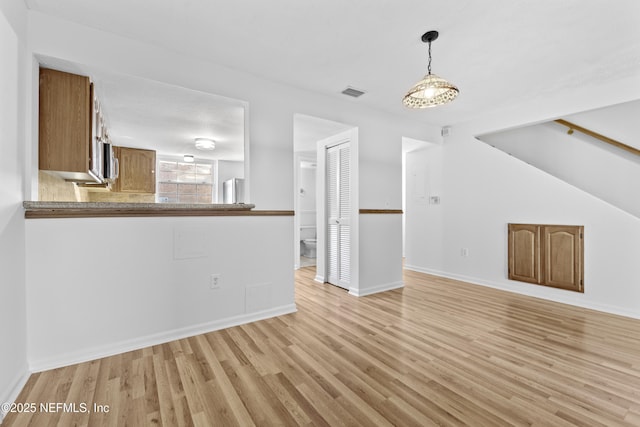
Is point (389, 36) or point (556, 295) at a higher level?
point (389, 36)

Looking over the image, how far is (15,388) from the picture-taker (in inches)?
64.2

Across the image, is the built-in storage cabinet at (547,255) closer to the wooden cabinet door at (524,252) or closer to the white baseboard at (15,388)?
the wooden cabinet door at (524,252)

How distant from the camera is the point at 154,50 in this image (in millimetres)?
2354

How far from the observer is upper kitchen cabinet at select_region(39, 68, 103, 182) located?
2033 mm

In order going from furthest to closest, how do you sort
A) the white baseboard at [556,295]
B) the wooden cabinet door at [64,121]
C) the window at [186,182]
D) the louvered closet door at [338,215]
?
the window at [186,182] → the louvered closet door at [338,215] → the white baseboard at [556,295] → the wooden cabinet door at [64,121]

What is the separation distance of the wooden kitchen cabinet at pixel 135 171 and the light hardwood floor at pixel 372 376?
365 centimetres

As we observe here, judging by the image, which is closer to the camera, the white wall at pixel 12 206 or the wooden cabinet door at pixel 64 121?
the white wall at pixel 12 206

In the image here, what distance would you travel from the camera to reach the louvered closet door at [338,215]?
12.9ft

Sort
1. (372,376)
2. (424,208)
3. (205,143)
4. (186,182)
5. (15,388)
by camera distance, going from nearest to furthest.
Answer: (15,388)
(372,376)
(205,143)
(424,208)
(186,182)

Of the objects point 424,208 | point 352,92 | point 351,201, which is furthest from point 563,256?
point 352,92

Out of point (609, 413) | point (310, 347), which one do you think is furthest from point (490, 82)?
point (310, 347)

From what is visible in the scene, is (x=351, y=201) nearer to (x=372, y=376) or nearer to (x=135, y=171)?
(x=372, y=376)

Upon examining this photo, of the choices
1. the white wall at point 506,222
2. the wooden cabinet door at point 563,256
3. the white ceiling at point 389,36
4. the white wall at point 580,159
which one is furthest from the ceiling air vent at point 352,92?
the wooden cabinet door at point 563,256

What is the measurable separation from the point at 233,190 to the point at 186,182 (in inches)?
43.4
